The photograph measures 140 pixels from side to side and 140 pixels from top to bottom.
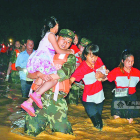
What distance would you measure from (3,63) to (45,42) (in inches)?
708

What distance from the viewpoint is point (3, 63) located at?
69.7 feet

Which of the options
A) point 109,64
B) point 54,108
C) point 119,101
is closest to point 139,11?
point 109,64

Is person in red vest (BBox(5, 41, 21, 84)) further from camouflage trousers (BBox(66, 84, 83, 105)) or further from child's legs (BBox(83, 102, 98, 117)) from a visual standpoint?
child's legs (BBox(83, 102, 98, 117))

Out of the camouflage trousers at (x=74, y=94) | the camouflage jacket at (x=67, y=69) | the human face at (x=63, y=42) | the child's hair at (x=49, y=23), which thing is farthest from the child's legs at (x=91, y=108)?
the camouflage trousers at (x=74, y=94)

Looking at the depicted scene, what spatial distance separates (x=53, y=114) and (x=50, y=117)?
0.08 meters

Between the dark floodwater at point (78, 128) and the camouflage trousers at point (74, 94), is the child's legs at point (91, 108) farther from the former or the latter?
the camouflage trousers at point (74, 94)

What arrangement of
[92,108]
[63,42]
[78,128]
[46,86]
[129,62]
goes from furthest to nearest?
[129,62], [78,128], [92,108], [63,42], [46,86]

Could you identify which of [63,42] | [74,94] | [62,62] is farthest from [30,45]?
[62,62]

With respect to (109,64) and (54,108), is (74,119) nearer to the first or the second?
(54,108)

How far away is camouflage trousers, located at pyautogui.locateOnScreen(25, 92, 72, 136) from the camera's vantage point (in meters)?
3.99

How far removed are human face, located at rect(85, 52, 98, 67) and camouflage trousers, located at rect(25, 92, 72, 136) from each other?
104 cm

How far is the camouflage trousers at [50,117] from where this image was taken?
13.1ft

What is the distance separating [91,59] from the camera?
4.71 m

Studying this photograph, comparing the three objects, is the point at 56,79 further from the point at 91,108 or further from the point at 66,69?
the point at 91,108
